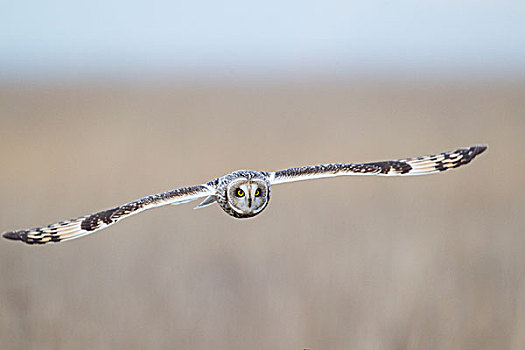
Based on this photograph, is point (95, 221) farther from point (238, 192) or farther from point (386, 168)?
point (386, 168)

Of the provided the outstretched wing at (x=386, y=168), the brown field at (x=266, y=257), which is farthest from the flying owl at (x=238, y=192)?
the brown field at (x=266, y=257)

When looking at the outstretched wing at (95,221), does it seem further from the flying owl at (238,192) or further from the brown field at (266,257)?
the brown field at (266,257)

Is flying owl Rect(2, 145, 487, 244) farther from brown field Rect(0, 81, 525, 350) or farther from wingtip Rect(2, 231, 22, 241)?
brown field Rect(0, 81, 525, 350)

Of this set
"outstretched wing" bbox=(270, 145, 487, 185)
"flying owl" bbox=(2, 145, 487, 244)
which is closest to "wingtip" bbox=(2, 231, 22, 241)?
"flying owl" bbox=(2, 145, 487, 244)

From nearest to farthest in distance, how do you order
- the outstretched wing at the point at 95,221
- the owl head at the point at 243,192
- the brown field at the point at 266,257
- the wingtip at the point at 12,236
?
1. the wingtip at the point at 12,236
2. the outstretched wing at the point at 95,221
3. the owl head at the point at 243,192
4. the brown field at the point at 266,257

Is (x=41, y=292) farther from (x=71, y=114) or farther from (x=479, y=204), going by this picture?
(x=71, y=114)

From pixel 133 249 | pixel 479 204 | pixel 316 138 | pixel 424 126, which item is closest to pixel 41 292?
pixel 133 249
